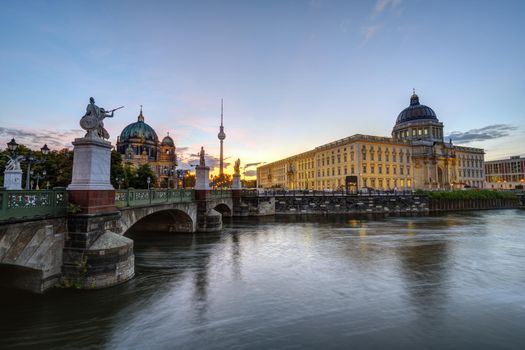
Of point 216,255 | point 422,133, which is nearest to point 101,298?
point 216,255

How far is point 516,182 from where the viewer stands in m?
132

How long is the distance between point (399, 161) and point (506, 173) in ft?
289

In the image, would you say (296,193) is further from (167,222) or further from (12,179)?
(12,179)

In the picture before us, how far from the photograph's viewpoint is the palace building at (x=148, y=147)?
118375 mm

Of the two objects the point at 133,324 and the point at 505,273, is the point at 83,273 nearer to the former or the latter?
the point at 133,324

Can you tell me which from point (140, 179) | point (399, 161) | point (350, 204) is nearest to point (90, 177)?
point (350, 204)

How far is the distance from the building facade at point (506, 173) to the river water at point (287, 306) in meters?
142

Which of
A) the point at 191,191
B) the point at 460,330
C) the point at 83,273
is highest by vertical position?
the point at 191,191

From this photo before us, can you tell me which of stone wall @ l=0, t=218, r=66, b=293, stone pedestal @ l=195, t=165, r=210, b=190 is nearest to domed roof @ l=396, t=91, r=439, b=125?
stone pedestal @ l=195, t=165, r=210, b=190

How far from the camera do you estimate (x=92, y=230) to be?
11531 mm

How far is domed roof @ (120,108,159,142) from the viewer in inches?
4806

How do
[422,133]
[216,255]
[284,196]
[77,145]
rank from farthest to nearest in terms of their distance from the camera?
[422,133], [284,196], [216,255], [77,145]

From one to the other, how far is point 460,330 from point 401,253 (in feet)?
40.6

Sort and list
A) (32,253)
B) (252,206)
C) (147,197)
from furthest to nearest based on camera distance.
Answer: (252,206), (147,197), (32,253)
